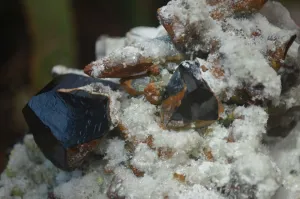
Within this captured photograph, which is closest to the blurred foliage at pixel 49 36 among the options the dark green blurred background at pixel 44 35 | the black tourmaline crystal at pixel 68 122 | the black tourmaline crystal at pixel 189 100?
the dark green blurred background at pixel 44 35

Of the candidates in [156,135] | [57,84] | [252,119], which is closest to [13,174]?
[57,84]

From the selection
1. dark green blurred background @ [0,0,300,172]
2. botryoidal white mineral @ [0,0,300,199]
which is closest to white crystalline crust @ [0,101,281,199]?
botryoidal white mineral @ [0,0,300,199]

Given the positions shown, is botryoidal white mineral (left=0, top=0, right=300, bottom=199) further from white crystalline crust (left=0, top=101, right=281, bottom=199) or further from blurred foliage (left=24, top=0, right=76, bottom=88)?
blurred foliage (left=24, top=0, right=76, bottom=88)

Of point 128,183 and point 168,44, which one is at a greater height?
point 168,44

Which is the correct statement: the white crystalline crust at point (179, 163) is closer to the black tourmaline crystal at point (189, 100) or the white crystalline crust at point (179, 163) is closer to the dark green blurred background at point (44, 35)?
the black tourmaline crystal at point (189, 100)

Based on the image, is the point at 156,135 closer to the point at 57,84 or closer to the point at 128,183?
the point at 128,183

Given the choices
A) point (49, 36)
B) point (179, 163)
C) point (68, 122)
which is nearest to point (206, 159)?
point (179, 163)

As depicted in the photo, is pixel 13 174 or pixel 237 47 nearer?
pixel 237 47
